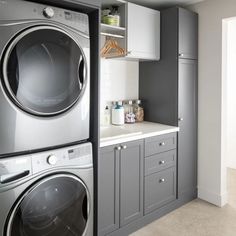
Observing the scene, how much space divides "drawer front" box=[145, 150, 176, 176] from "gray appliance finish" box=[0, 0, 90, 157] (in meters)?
0.91

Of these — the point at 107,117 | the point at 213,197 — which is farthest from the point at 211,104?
the point at 107,117

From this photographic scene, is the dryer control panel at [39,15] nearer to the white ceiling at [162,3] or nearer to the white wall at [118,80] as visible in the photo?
the white wall at [118,80]

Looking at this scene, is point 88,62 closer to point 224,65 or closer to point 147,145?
point 147,145

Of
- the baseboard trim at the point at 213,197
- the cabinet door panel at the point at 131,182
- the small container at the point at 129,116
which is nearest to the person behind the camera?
the cabinet door panel at the point at 131,182

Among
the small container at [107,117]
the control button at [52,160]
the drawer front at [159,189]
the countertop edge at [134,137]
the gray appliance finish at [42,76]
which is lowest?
the drawer front at [159,189]

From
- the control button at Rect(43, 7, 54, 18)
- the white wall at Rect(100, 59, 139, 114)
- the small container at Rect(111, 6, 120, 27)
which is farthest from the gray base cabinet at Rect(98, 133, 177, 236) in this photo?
the small container at Rect(111, 6, 120, 27)

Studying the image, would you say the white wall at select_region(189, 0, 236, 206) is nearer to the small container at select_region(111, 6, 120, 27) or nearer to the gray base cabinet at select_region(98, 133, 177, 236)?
the gray base cabinet at select_region(98, 133, 177, 236)

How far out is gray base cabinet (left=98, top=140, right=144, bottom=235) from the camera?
205 centimetres

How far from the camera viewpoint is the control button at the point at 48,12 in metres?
1.50

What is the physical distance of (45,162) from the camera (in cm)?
152

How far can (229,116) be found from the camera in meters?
4.14

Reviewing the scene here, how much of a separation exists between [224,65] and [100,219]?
2.00 meters

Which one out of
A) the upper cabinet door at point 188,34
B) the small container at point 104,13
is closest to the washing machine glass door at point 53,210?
the small container at point 104,13

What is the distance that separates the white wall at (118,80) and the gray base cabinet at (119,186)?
0.74 m
